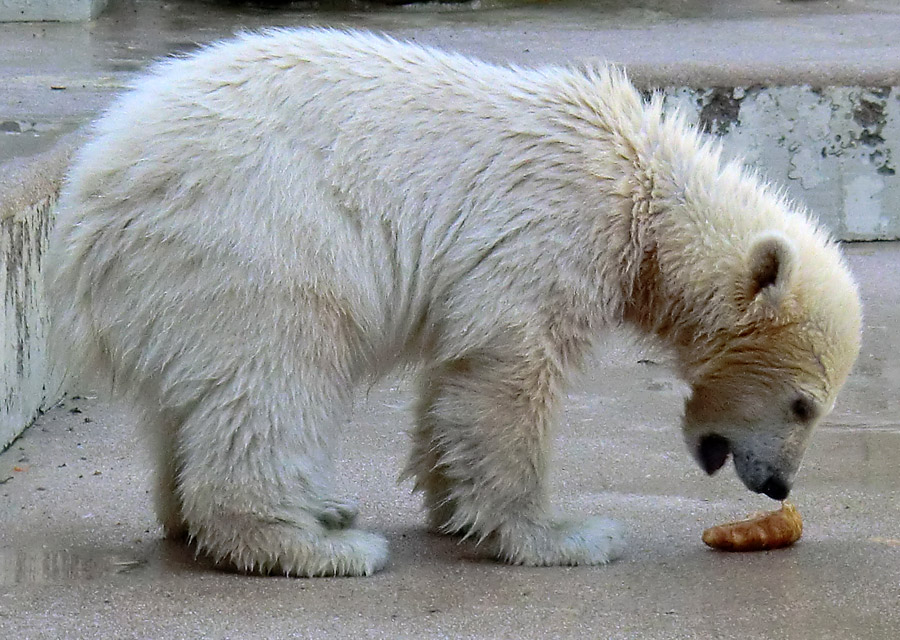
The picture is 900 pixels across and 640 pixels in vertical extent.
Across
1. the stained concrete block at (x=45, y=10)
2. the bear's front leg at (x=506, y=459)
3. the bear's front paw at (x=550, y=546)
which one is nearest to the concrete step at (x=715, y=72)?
the stained concrete block at (x=45, y=10)

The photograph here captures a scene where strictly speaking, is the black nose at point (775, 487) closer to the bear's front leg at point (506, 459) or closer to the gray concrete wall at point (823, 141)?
the bear's front leg at point (506, 459)

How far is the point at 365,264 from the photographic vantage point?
2959 mm

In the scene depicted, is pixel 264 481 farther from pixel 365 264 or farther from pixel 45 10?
pixel 45 10

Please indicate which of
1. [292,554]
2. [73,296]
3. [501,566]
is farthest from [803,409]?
[73,296]

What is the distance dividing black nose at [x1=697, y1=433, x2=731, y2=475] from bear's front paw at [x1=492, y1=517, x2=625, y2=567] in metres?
0.34

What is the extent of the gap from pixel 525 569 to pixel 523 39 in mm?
5301

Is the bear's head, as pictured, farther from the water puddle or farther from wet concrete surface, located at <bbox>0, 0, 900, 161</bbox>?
wet concrete surface, located at <bbox>0, 0, 900, 161</bbox>

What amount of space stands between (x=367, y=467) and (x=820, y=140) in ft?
12.1

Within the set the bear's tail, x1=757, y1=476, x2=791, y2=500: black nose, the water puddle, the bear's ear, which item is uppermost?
the bear's ear

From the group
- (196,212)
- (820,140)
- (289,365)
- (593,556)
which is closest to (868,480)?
(593,556)

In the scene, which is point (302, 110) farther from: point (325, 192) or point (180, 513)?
point (180, 513)

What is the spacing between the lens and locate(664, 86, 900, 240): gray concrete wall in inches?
254

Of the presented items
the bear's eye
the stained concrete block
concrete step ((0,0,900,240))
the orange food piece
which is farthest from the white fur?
the stained concrete block

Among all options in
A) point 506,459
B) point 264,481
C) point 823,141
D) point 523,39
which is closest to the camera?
point 264,481
